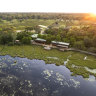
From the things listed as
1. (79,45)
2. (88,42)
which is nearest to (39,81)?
(79,45)

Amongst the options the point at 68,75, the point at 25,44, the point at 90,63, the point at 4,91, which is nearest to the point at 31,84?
the point at 4,91

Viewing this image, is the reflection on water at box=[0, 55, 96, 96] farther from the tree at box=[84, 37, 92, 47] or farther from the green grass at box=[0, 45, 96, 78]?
the tree at box=[84, 37, 92, 47]

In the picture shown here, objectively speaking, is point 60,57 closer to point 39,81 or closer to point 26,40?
point 39,81

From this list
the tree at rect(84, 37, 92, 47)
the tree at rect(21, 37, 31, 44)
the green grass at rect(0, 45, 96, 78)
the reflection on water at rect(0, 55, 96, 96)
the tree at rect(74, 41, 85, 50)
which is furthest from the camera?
the tree at rect(21, 37, 31, 44)

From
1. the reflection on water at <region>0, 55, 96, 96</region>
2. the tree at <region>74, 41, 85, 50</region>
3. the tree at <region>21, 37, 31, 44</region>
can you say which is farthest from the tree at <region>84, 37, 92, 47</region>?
the tree at <region>21, 37, 31, 44</region>

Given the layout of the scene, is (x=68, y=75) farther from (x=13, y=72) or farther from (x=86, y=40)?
(x=86, y=40)

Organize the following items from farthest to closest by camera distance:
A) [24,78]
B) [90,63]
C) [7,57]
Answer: [7,57], [90,63], [24,78]

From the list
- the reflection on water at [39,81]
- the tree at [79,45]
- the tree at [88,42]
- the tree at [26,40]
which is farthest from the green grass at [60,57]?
the tree at [88,42]

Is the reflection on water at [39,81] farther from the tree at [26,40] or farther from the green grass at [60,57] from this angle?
the tree at [26,40]
